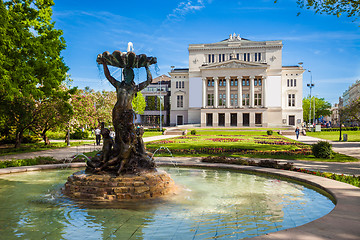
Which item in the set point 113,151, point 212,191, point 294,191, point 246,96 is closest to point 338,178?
point 294,191

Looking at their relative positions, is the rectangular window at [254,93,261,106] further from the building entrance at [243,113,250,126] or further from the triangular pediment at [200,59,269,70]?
the triangular pediment at [200,59,269,70]

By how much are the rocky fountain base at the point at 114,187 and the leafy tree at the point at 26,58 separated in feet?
34.9

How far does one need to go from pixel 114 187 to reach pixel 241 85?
6848cm

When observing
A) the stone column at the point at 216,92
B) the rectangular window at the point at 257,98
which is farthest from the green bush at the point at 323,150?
the rectangular window at the point at 257,98

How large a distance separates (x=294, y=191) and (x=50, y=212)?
24.4 feet

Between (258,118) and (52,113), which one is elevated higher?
(258,118)

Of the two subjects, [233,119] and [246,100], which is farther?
[246,100]

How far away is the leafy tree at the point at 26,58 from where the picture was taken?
16141mm

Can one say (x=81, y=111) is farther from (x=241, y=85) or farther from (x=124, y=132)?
(x=241, y=85)

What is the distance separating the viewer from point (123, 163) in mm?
8688

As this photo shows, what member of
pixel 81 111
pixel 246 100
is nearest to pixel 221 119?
pixel 246 100

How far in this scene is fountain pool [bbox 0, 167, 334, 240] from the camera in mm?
5566

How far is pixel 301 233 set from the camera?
4.67 meters

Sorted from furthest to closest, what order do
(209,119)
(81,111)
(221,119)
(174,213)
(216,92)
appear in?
(209,119) < (221,119) < (216,92) < (81,111) < (174,213)
